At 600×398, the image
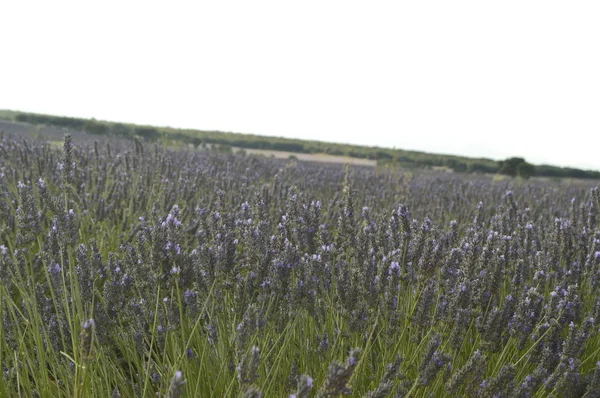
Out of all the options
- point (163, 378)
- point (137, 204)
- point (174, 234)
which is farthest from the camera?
point (137, 204)

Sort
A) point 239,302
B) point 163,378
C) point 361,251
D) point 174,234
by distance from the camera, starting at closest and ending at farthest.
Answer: point 174,234, point 163,378, point 239,302, point 361,251

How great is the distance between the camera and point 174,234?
5.43 ft

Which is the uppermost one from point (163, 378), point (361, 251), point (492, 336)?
point (361, 251)

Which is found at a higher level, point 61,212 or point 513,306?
point 61,212

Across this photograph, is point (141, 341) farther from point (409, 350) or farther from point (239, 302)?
point (409, 350)

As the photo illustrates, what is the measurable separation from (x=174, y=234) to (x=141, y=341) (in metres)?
0.57

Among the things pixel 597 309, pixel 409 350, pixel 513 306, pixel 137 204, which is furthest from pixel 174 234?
pixel 137 204

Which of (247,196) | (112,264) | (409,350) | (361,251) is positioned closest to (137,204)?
(247,196)

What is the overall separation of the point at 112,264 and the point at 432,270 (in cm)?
120

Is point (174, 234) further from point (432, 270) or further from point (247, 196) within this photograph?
point (247, 196)

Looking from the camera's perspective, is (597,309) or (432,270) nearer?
(432,270)

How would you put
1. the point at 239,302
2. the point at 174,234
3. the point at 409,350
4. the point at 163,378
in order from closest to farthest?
the point at 174,234 < the point at 163,378 < the point at 239,302 < the point at 409,350

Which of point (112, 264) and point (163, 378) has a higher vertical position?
point (112, 264)

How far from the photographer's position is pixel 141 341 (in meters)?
1.99
